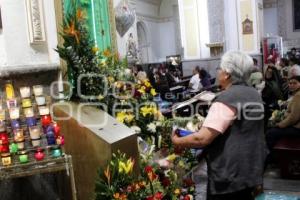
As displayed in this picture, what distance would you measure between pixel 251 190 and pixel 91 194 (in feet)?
3.44

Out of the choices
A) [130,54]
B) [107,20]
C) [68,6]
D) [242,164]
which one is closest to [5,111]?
[68,6]

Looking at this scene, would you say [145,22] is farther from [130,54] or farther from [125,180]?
[125,180]

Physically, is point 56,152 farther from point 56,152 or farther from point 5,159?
point 5,159

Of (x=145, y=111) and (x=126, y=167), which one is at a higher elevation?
(x=145, y=111)

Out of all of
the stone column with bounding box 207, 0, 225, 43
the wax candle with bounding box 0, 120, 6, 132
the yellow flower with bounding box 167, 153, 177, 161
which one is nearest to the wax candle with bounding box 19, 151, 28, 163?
the wax candle with bounding box 0, 120, 6, 132

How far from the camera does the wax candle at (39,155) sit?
2.36 meters

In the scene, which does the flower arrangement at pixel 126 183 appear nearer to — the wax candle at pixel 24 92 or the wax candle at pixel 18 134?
the wax candle at pixel 18 134

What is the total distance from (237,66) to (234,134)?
1.36ft

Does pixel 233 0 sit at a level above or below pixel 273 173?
above

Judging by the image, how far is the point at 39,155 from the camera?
2.36 meters

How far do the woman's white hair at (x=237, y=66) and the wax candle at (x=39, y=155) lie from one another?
3.99ft

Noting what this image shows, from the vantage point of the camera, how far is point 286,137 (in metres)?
5.04

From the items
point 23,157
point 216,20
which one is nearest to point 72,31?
point 23,157

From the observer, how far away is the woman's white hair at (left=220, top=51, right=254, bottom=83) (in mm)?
2453
